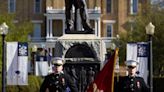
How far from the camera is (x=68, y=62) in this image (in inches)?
819

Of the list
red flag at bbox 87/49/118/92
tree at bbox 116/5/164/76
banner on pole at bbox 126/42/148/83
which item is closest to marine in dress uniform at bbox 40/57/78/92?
red flag at bbox 87/49/118/92

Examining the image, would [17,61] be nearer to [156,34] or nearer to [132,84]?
[132,84]

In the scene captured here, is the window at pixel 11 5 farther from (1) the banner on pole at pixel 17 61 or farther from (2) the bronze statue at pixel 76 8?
(2) the bronze statue at pixel 76 8

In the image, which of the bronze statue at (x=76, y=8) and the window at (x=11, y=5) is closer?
the bronze statue at (x=76, y=8)

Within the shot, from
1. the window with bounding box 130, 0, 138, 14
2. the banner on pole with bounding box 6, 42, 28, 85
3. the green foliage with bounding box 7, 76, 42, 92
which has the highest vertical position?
the window with bounding box 130, 0, 138, 14

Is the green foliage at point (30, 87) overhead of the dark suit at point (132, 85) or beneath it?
beneath

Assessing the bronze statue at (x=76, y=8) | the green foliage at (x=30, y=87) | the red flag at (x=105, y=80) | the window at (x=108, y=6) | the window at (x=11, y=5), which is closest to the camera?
the red flag at (x=105, y=80)

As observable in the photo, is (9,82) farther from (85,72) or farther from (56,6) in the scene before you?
(56,6)

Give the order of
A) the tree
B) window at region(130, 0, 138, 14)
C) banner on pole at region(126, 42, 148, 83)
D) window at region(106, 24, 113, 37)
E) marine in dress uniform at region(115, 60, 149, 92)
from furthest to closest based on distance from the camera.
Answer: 1. window at region(130, 0, 138, 14)
2. window at region(106, 24, 113, 37)
3. the tree
4. banner on pole at region(126, 42, 148, 83)
5. marine in dress uniform at region(115, 60, 149, 92)

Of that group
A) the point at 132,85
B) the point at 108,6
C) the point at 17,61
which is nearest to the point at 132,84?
the point at 132,85

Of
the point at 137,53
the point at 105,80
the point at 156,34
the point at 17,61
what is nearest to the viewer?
the point at 105,80

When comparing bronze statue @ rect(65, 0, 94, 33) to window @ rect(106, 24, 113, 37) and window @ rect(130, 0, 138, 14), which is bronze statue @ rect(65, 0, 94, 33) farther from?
window @ rect(130, 0, 138, 14)

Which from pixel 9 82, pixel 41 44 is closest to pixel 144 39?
pixel 9 82

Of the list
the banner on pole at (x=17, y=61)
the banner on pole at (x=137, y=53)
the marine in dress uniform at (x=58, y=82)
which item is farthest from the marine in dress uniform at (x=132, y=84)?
the banner on pole at (x=17, y=61)
